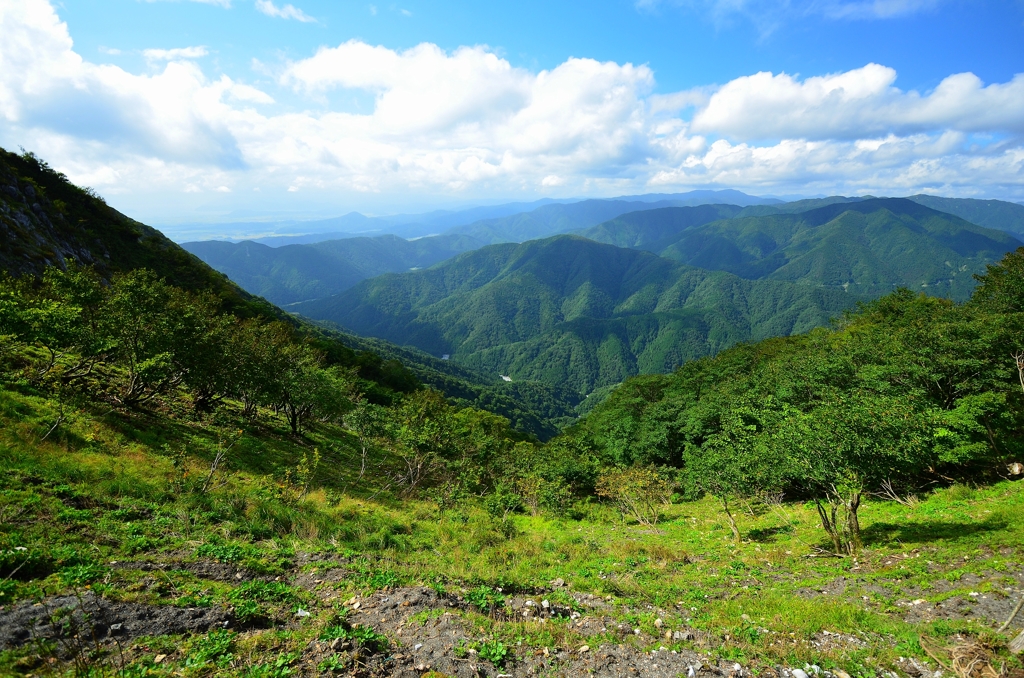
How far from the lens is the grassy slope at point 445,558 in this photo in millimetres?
8500

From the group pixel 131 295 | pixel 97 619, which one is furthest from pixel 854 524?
pixel 131 295

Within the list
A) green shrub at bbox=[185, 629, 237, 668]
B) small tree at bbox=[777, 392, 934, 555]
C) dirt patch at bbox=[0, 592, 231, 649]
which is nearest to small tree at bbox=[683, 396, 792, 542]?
small tree at bbox=[777, 392, 934, 555]

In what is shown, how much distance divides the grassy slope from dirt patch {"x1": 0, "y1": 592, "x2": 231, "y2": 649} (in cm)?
35

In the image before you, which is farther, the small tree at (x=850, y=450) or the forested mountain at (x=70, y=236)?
the forested mountain at (x=70, y=236)

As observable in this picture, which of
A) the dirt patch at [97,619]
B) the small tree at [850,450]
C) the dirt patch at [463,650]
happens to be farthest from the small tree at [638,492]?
the dirt patch at [97,619]

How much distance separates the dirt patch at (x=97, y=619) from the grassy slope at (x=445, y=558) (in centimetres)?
35

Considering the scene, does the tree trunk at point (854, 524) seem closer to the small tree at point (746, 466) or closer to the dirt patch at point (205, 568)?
the small tree at point (746, 466)

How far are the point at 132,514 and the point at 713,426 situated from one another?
44.8 m

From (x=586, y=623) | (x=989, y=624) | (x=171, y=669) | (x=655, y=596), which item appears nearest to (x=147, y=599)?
(x=171, y=669)

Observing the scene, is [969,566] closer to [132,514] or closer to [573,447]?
[132,514]

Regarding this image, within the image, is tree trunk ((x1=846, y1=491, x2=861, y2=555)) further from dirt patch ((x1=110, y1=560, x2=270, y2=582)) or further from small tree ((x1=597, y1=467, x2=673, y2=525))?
dirt patch ((x1=110, y1=560, x2=270, y2=582))

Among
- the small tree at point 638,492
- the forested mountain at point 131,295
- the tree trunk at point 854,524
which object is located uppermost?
the forested mountain at point 131,295

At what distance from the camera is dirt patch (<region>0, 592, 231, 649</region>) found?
6.57 m

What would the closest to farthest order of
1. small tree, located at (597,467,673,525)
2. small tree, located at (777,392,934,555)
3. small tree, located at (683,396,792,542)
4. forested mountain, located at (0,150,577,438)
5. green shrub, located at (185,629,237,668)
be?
green shrub, located at (185,629,237,668)
small tree, located at (777,392,934,555)
small tree, located at (683,396,792,542)
forested mountain, located at (0,150,577,438)
small tree, located at (597,467,673,525)
